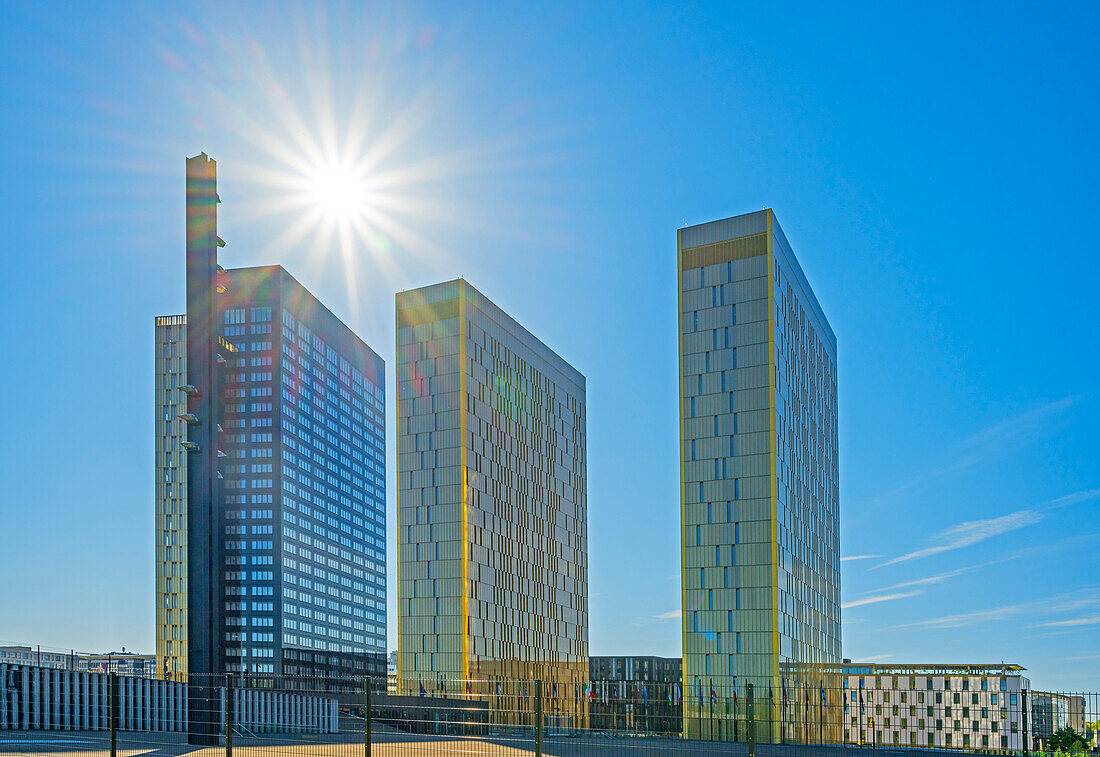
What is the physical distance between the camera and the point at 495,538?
90000 mm

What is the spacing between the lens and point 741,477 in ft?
206

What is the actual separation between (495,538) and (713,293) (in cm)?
3374

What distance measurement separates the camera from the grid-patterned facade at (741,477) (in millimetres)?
60406

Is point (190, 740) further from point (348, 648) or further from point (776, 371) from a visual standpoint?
point (348, 648)

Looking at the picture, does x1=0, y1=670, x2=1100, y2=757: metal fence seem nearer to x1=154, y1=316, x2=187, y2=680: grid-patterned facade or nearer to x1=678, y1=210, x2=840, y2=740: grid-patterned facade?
x1=678, y1=210, x2=840, y2=740: grid-patterned facade

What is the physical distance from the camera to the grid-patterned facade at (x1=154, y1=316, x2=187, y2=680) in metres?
165

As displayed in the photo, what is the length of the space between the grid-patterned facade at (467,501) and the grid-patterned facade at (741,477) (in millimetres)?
18251

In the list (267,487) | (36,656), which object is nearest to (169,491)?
(267,487)

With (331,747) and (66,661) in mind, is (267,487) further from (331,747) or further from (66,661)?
(331,747)

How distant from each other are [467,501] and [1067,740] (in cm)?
6077

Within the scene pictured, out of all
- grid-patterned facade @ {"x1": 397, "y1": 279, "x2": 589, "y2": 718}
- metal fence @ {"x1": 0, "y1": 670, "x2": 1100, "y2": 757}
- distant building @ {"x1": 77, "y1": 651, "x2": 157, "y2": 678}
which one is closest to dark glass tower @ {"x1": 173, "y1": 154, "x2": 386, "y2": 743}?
distant building @ {"x1": 77, "y1": 651, "x2": 157, "y2": 678}

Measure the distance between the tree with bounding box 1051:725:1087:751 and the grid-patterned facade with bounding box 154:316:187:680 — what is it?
6022 inches

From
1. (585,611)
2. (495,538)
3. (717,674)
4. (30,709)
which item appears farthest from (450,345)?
(30,709)

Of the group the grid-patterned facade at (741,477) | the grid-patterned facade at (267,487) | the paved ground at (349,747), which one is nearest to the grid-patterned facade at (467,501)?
the grid-patterned facade at (741,477)
